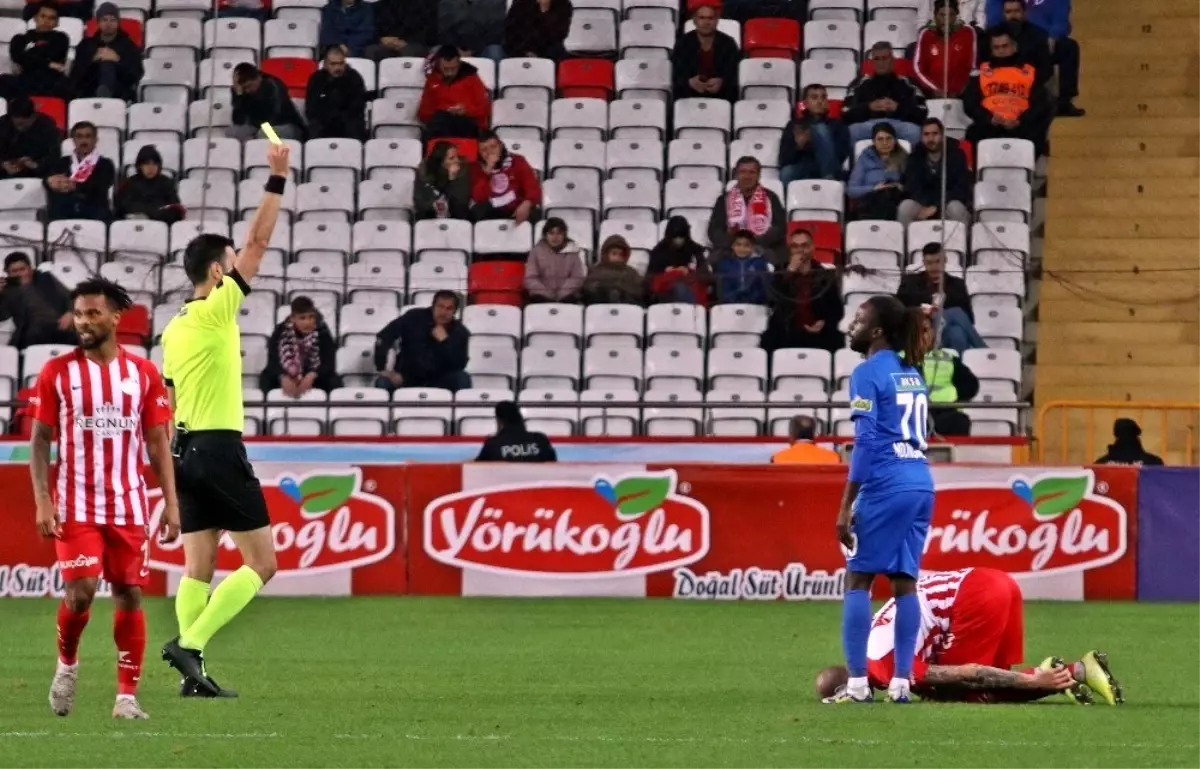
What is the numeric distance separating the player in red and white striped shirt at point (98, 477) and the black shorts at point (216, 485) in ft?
4.00

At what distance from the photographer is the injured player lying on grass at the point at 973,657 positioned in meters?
9.93

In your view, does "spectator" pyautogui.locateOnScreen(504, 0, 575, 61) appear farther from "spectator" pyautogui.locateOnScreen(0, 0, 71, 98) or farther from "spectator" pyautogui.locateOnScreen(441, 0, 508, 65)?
"spectator" pyautogui.locateOnScreen(0, 0, 71, 98)

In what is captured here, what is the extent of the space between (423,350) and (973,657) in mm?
10328

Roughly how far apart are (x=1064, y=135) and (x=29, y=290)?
10.8 metres

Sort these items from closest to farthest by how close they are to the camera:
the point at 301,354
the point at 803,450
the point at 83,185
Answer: the point at 803,450
the point at 301,354
the point at 83,185

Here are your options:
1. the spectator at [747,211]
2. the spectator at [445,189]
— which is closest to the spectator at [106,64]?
the spectator at [445,189]

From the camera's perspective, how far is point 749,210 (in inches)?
837

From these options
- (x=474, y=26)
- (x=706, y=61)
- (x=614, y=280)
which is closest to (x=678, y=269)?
(x=614, y=280)

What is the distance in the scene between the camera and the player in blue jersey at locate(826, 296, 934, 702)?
9820mm

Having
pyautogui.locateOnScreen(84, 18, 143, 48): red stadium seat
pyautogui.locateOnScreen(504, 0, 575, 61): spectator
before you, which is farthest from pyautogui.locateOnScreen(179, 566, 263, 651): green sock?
pyautogui.locateOnScreen(84, 18, 143, 48): red stadium seat

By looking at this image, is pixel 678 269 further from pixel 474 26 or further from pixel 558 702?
pixel 558 702

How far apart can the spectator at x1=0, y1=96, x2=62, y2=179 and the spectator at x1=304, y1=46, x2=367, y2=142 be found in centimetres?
251

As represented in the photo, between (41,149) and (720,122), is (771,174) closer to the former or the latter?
(720,122)

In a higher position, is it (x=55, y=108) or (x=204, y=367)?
(x=55, y=108)
